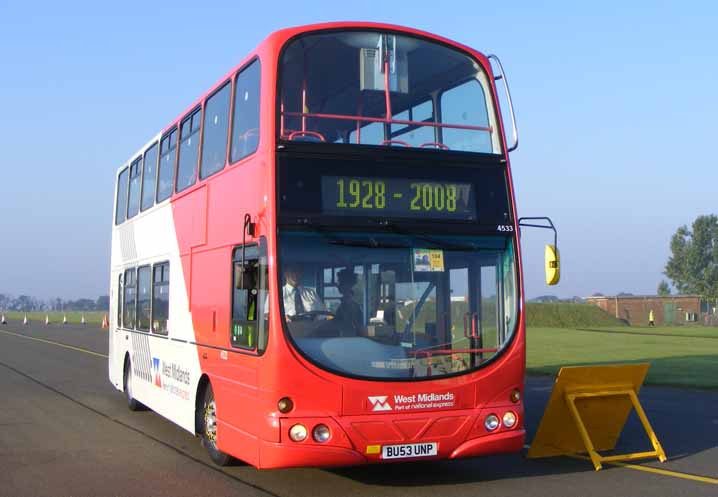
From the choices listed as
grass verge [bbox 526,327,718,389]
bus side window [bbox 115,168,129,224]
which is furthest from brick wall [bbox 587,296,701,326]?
bus side window [bbox 115,168,129,224]

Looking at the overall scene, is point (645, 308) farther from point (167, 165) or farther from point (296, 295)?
point (296, 295)

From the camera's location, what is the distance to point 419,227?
8.12m

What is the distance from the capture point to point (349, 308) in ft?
26.0

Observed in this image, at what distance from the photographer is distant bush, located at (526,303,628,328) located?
60.2m

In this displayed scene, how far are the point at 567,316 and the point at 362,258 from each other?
56.3 metres

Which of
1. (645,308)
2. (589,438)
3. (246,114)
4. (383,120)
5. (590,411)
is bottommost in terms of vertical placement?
(589,438)

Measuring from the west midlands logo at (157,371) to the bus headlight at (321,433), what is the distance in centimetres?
497

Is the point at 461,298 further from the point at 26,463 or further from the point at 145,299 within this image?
the point at 145,299

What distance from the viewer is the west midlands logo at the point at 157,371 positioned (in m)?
12.0

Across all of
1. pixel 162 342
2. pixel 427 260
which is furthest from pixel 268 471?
pixel 162 342

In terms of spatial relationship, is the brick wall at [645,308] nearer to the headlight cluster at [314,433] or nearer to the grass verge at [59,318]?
the grass verge at [59,318]

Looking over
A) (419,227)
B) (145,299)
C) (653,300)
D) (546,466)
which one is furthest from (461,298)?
(653,300)

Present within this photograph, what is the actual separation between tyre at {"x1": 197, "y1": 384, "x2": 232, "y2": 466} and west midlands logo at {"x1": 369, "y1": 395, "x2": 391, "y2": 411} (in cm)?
225

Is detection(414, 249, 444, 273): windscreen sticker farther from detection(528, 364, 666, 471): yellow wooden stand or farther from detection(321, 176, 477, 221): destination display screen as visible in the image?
detection(528, 364, 666, 471): yellow wooden stand
